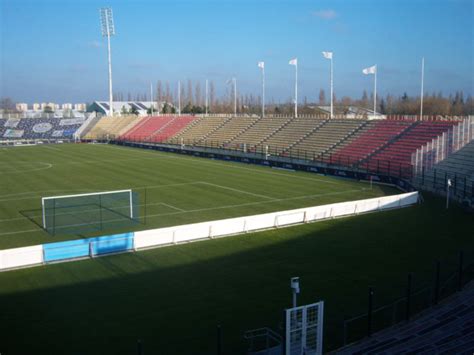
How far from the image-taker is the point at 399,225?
25359 millimetres

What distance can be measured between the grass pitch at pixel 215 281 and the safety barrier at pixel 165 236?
1.77ft

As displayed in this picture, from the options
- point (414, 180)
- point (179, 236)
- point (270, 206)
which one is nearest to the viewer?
point (179, 236)

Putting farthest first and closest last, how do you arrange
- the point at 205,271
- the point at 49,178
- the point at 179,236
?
the point at 49,178 → the point at 179,236 → the point at 205,271

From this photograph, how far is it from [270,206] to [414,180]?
46.2ft

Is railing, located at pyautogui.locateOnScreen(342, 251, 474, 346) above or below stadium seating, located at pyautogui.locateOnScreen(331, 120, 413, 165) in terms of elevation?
below

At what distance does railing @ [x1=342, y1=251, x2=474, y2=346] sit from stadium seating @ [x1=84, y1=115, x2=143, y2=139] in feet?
268

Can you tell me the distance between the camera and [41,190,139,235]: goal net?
24672 mm

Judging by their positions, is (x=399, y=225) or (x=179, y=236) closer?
(x=179, y=236)

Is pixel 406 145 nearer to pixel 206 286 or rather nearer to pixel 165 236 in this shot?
pixel 165 236

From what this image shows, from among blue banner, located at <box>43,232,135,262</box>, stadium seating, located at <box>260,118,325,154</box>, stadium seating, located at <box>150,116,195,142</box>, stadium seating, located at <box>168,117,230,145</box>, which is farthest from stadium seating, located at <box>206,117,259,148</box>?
blue banner, located at <box>43,232,135,262</box>

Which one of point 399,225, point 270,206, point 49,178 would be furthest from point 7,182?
point 399,225

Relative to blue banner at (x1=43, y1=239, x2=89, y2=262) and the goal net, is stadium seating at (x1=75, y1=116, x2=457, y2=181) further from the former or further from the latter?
blue banner at (x1=43, y1=239, x2=89, y2=262)

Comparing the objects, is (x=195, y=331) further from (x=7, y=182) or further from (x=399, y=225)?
(x=7, y=182)

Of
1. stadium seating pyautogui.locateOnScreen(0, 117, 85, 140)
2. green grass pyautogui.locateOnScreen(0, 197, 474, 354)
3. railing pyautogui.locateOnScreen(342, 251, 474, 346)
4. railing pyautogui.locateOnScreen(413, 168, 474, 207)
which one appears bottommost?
green grass pyautogui.locateOnScreen(0, 197, 474, 354)
